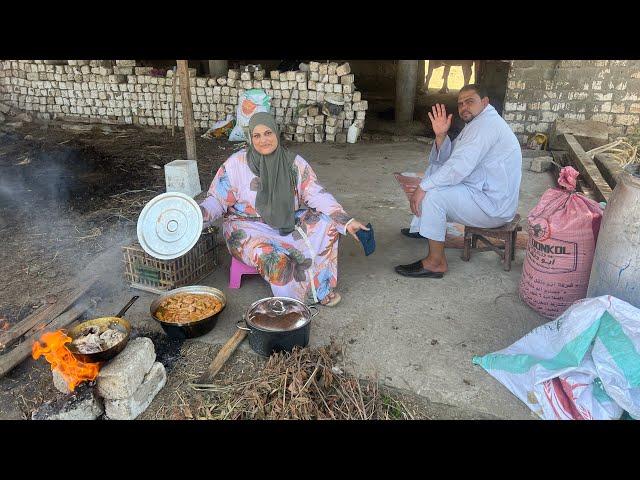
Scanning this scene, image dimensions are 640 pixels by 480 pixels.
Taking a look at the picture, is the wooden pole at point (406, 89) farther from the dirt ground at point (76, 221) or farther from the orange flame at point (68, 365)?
the orange flame at point (68, 365)

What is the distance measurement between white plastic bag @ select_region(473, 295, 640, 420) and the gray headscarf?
2.01m

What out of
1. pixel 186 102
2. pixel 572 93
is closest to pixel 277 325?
pixel 186 102

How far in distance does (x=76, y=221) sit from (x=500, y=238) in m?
4.61

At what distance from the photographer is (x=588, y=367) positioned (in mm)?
2688

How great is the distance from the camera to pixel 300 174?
400cm

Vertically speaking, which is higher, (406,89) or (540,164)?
(406,89)

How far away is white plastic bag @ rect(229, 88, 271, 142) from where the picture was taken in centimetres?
889

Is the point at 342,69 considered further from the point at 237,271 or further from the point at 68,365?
the point at 68,365

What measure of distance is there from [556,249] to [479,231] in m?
0.88

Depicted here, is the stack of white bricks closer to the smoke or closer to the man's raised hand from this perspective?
the smoke

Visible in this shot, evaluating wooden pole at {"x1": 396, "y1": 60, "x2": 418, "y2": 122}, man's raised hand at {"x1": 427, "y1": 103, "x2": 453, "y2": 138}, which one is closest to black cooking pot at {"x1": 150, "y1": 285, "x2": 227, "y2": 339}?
man's raised hand at {"x1": 427, "y1": 103, "x2": 453, "y2": 138}

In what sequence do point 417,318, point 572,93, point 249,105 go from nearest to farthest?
point 417,318
point 572,93
point 249,105

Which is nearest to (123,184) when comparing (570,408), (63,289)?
(63,289)

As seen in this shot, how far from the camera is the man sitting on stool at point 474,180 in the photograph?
13.1ft
